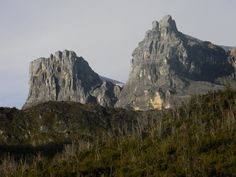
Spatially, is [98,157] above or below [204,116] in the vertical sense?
below

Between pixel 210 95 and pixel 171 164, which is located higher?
pixel 210 95

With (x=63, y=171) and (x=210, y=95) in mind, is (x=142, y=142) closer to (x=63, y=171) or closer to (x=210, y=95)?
(x=63, y=171)

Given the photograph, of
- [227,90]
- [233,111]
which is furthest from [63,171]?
[227,90]

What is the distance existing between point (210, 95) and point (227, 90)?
23.5 feet

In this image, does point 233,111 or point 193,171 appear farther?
point 233,111

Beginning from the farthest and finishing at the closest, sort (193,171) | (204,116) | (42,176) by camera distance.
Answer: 1. (204,116)
2. (42,176)
3. (193,171)

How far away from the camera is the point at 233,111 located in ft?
372

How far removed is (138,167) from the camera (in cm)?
8950

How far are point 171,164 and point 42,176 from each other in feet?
88.0

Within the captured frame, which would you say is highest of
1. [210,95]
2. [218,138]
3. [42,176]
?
[210,95]

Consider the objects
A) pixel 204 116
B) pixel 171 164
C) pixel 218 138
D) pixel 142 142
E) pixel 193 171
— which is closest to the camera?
pixel 193 171

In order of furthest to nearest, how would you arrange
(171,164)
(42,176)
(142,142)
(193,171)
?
1. (142,142)
2. (42,176)
3. (171,164)
4. (193,171)

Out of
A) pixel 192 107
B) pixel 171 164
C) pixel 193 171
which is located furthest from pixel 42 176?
pixel 192 107

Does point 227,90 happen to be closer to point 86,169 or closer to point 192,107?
point 192,107
